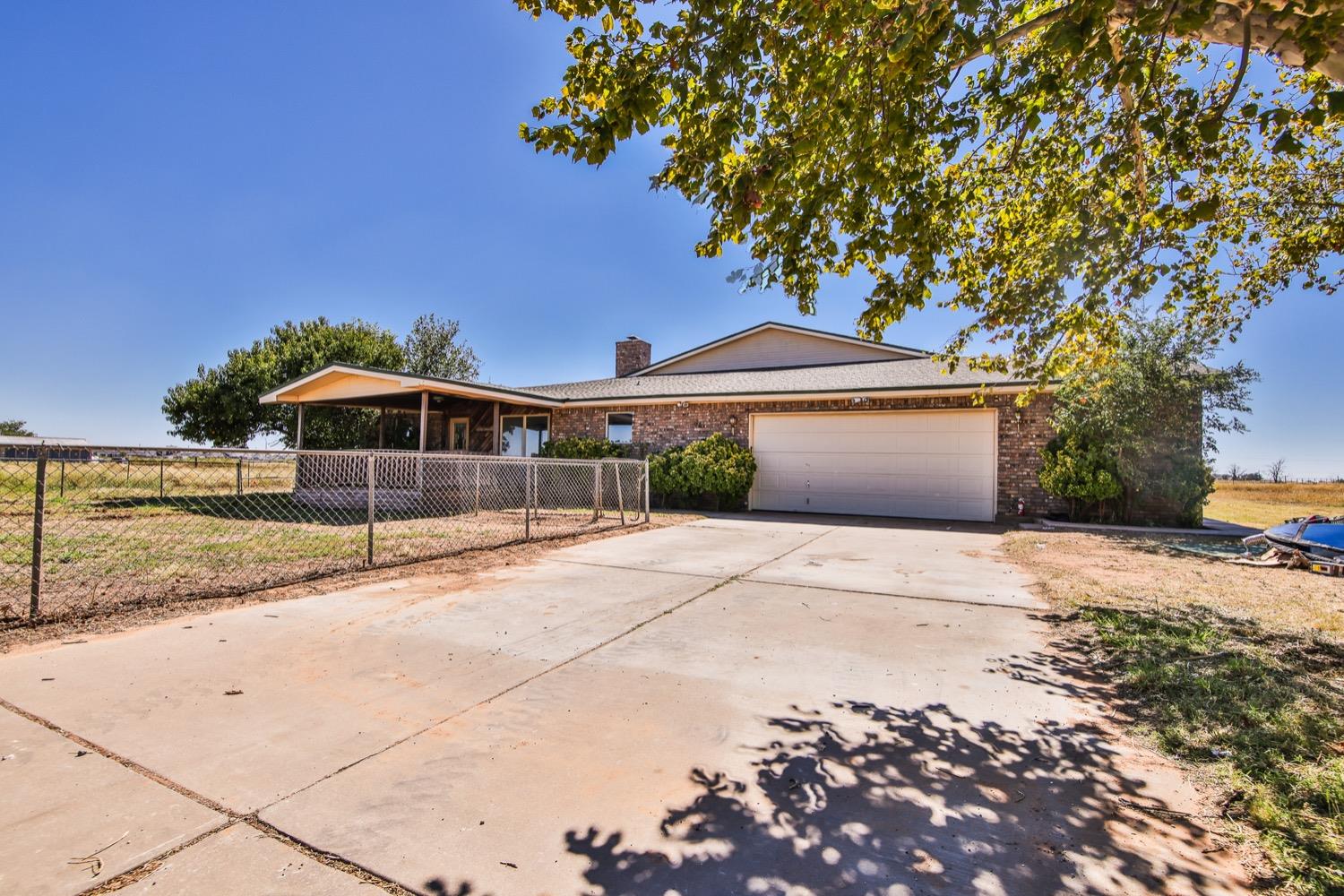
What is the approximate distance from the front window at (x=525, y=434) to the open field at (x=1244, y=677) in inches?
535

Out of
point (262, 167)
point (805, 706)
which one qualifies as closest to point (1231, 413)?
point (805, 706)

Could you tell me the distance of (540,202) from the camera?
1323 cm

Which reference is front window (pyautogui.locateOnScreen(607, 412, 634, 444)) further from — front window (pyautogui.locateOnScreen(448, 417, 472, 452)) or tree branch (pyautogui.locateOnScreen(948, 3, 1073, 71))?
tree branch (pyautogui.locateOnScreen(948, 3, 1073, 71))

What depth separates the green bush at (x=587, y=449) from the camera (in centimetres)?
1573

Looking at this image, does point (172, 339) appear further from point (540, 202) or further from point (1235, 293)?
point (1235, 293)

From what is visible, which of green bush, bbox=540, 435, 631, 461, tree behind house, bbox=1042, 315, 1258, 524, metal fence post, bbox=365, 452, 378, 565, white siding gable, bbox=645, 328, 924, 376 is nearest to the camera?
metal fence post, bbox=365, 452, 378, 565

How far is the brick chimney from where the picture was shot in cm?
2133

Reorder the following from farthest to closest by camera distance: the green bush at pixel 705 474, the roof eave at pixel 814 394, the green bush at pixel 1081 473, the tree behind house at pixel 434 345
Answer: the tree behind house at pixel 434 345
the green bush at pixel 705 474
the roof eave at pixel 814 394
the green bush at pixel 1081 473

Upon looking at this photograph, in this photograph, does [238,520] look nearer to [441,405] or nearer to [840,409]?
[441,405]

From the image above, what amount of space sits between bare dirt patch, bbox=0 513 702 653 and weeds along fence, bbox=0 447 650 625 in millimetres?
160

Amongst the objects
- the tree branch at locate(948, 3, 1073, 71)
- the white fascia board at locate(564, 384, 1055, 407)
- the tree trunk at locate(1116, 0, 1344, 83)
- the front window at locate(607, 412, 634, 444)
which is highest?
the tree branch at locate(948, 3, 1073, 71)

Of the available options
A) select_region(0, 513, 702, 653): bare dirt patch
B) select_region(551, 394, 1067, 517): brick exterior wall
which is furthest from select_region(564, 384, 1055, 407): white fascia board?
select_region(0, 513, 702, 653): bare dirt patch

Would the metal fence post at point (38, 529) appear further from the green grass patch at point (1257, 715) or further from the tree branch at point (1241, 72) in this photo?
the tree branch at point (1241, 72)

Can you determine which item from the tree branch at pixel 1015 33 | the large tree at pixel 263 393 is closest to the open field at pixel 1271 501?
the tree branch at pixel 1015 33
